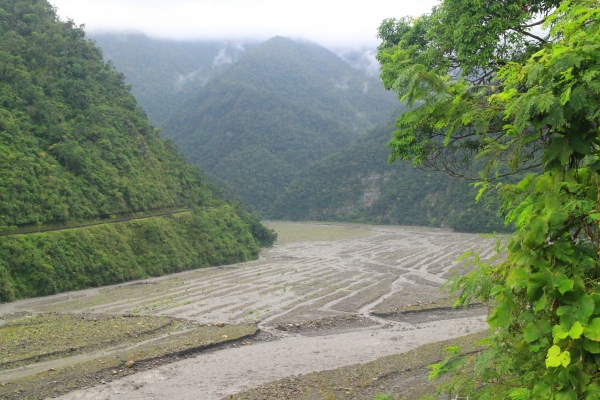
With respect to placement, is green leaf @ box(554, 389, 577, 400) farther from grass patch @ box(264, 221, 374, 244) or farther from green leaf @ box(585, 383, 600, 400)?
grass patch @ box(264, 221, 374, 244)

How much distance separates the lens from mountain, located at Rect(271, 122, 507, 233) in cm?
8050

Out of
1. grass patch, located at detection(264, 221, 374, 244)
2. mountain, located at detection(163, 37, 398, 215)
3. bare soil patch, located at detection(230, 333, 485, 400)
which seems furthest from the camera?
mountain, located at detection(163, 37, 398, 215)

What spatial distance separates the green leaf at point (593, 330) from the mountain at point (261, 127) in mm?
100027

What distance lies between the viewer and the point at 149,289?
96.2ft

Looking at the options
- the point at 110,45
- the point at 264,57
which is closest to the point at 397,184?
the point at 264,57

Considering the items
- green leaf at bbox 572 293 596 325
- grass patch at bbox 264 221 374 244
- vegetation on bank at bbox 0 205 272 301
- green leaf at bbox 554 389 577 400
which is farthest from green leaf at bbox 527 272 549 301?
grass patch at bbox 264 221 374 244

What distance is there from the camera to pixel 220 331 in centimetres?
1903

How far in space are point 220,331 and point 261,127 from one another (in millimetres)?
114203

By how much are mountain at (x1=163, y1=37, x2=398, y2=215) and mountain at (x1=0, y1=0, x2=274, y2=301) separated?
57910 mm

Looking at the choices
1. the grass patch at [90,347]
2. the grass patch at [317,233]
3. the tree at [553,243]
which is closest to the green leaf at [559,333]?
the tree at [553,243]

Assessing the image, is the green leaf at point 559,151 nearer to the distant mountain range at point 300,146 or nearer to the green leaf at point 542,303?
the green leaf at point 542,303

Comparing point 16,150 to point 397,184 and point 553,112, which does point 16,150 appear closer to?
point 553,112

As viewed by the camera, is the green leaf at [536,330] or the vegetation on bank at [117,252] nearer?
the green leaf at [536,330]

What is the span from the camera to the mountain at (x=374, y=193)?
264ft
